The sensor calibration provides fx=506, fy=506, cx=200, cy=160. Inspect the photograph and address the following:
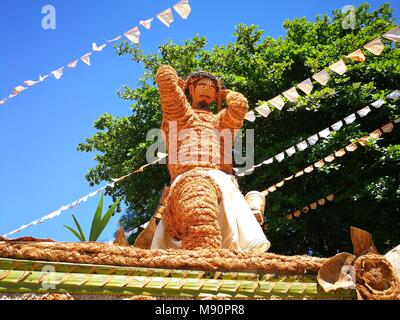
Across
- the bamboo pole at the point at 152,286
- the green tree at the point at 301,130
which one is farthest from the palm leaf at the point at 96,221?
the bamboo pole at the point at 152,286

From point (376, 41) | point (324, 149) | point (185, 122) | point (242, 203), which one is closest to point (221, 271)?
point (242, 203)

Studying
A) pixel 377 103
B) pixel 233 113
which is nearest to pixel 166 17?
pixel 233 113

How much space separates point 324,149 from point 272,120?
179 cm

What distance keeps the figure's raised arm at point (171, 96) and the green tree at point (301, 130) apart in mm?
5128

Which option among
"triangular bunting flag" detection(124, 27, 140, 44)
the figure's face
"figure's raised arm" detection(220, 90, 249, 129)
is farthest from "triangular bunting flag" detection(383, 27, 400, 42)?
"triangular bunting flag" detection(124, 27, 140, 44)

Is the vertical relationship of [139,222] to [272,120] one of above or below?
below

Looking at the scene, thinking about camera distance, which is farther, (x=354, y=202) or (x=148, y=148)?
(x=148, y=148)

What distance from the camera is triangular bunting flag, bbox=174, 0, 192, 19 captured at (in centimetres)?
603

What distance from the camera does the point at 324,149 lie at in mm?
10047

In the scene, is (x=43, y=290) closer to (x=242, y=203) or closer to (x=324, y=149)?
(x=242, y=203)

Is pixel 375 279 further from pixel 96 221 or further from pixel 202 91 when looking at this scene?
pixel 96 221

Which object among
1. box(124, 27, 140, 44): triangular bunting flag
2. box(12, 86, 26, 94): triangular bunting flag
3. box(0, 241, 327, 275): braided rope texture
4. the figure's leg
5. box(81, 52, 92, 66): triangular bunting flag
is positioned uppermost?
box(124, 27, 140, 44): triangular bunting flag

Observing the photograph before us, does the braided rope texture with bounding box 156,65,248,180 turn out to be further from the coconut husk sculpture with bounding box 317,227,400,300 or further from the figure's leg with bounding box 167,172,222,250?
the coconut husk sculpture with bounding box 317,227,400,300

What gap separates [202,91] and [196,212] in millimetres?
1925
